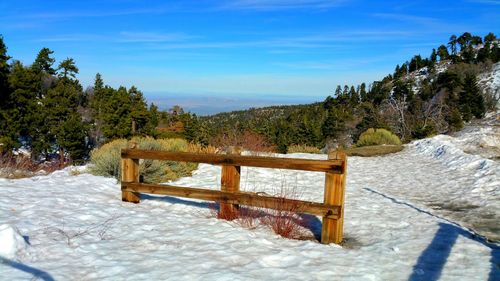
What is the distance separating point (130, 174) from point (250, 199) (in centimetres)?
245

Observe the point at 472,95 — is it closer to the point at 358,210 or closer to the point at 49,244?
the point at 358,210

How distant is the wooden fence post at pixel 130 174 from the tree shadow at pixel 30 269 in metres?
3.21

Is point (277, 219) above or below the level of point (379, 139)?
below

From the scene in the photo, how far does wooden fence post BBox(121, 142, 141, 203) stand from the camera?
283 inches

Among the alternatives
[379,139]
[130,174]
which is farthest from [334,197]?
[379,139]

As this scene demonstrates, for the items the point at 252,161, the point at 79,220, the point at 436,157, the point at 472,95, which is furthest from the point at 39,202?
the point at 472,95

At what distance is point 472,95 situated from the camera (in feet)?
162

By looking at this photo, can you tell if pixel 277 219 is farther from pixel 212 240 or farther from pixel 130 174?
pixel 130 174

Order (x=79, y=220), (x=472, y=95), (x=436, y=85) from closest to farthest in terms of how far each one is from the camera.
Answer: (x=79, y=220) → (x=472, y=95) → (x=436, y=85)

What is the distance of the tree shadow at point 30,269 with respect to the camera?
3783mm

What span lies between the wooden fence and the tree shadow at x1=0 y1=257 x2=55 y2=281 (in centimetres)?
285

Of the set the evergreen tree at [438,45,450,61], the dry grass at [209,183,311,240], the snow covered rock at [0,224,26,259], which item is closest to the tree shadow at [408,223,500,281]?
the dry grass at [209,183,311,240]

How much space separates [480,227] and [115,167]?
7681mm

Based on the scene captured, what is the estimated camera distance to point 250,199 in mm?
6023
